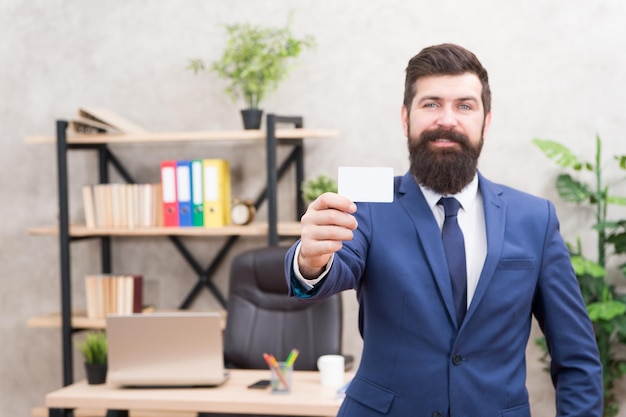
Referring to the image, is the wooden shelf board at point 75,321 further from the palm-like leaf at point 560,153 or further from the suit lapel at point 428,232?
the suit lapel at point 428,232

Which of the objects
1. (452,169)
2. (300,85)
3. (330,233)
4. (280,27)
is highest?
(280,27)

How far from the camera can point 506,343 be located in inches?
63.6

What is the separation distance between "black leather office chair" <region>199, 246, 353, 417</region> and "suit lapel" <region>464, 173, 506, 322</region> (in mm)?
1514

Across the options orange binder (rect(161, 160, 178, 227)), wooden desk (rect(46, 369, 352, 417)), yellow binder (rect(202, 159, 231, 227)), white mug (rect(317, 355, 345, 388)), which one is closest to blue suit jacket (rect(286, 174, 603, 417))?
wooden desk (rect(46, 369, 352, 417))

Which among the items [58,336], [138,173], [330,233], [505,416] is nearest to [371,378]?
[505,416]

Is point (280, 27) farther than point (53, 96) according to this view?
No

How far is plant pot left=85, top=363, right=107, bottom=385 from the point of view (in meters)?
2.90

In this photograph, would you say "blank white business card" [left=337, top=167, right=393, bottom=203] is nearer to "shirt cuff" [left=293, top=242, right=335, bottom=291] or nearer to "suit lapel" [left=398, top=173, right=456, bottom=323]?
"shirt cuff" [left=293, top=242, right=335, bottom=291]

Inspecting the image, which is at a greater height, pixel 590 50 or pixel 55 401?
pixel 590 50

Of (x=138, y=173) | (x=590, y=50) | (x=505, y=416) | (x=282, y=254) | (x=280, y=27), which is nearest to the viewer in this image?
(x=505, y=416)

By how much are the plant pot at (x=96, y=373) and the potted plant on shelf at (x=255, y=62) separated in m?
1.42

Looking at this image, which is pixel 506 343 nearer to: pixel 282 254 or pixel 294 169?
pixel 282 254

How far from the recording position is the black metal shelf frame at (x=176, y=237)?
12.4 feet

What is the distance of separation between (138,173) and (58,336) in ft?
3.26
